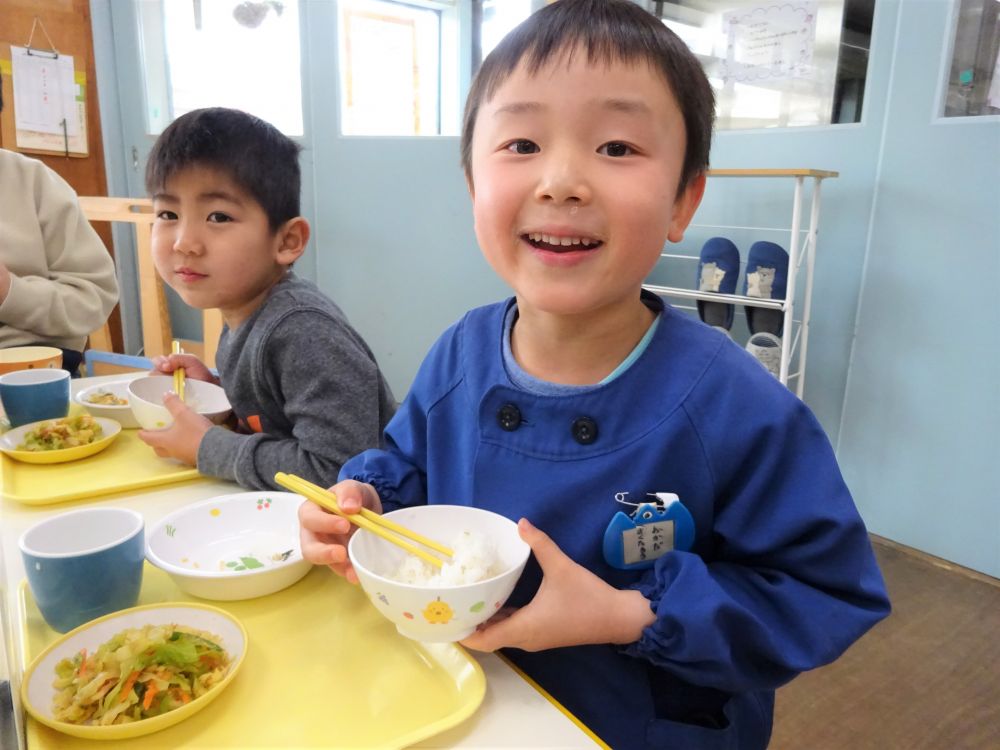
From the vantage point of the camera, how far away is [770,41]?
2.33 meters

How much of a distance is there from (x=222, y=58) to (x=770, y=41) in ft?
9.05

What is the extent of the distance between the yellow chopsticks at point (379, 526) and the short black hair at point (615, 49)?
0.42 meters

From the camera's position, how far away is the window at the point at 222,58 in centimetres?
349

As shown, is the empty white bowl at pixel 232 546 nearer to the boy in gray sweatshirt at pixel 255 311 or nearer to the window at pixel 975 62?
the boy in gray sweatshirt at pixel 255 311

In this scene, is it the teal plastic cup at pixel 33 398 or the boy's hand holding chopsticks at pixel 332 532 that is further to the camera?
the teal plastic cup at pixel 33 398

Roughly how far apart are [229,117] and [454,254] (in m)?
2.03

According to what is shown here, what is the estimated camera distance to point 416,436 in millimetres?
847

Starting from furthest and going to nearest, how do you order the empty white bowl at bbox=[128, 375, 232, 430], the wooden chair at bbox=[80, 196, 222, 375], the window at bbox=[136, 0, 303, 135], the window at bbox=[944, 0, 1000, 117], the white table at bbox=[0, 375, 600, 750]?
the window at bbox=[136, 0, 303, 135], the wooden chair at bbox=[80, 196, 222, 375], the window at bbox=[944, 0, 1000, 117], the empty white bowl at bbox=[128, 375, 232, 430], the white table at bbox=[0, 375, 600, 750]

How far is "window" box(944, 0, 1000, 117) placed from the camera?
6.42 ft

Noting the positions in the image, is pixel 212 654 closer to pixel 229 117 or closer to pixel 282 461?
pixel 282 461

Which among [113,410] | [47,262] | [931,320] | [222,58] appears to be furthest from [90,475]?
[222,58]

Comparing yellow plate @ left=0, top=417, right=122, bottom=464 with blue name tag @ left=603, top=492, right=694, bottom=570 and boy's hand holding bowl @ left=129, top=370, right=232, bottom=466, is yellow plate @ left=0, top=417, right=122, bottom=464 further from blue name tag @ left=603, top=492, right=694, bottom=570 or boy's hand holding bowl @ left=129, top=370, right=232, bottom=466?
blue name tag @ left=603, top=492, right=694, bottom=570

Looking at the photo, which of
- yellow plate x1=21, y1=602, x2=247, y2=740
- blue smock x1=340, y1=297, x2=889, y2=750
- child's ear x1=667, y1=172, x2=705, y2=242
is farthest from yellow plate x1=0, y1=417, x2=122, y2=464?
child's ear x1=667, y1=172, x2=705, y2=242

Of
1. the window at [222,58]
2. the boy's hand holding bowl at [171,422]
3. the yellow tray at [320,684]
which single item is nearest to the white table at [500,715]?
the yellow tray at [320,684]
